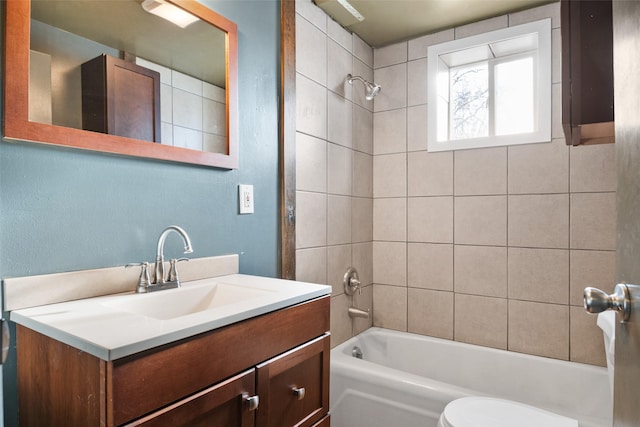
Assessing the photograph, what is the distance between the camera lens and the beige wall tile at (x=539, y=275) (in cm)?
202

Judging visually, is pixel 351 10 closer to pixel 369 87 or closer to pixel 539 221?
pixel 369 87

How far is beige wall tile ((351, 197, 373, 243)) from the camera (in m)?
2.36

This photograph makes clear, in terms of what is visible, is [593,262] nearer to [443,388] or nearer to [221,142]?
[443,388]

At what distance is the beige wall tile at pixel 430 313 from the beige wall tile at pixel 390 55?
4.90 feet

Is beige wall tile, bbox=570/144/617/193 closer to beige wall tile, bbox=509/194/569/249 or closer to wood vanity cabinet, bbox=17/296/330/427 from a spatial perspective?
beige wall tile, bbox=509/194/569/249

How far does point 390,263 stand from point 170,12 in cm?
187

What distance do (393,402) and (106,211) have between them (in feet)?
4.70

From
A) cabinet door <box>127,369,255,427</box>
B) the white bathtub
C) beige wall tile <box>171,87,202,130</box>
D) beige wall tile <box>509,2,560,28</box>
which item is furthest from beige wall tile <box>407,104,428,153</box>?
cabinet door <box>127,369,255,427</box>

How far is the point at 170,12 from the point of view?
1292 mm

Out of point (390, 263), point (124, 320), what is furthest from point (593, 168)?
point (124, 320)

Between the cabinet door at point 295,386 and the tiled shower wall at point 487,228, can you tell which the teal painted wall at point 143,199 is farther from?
the tiled shower wall at point 487,228

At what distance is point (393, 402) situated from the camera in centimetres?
173

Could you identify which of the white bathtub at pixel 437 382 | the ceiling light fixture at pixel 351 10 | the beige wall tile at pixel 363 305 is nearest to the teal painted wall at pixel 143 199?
the ceiling light fixture at pixel 351 10

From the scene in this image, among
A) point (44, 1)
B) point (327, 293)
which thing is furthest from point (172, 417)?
point (44, 1)
